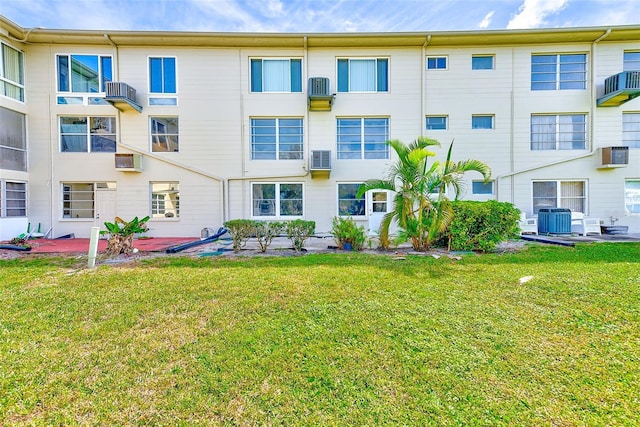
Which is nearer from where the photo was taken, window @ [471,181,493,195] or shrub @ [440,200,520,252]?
shrub @ [440,200,520,252]

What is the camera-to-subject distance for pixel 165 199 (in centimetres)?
1193

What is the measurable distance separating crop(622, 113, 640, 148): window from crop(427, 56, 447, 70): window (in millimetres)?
7744

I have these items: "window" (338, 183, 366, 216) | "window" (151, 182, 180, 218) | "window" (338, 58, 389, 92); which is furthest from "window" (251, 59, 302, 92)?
"window" (151, 182, 180, 218)

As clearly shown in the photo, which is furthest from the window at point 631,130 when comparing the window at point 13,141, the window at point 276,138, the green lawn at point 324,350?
the window at point 13,141

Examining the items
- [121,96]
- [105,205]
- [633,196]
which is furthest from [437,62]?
[105,205]

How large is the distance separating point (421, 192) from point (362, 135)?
556 centimetres

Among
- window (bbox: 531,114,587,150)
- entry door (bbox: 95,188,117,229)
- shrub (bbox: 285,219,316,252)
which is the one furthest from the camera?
window (bbox: 531,114,587,150)

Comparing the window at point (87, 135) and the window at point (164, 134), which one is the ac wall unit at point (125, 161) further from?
the window at point (164, 134)

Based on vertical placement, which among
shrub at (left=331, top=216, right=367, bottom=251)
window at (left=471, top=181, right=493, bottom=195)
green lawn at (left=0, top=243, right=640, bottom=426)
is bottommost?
green lawn at (left=0, top=243, right=640, bottom=426)

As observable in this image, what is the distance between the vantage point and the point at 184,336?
3.06m

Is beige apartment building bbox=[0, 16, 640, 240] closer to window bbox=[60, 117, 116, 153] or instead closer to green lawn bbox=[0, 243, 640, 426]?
window bbox=[60, 117, 116, 153]

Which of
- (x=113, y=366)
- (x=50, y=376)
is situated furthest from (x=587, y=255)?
(x=50, y=376)

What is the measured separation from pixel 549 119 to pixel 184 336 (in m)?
15.3

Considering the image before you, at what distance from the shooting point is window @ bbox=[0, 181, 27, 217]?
1037 centimetres
